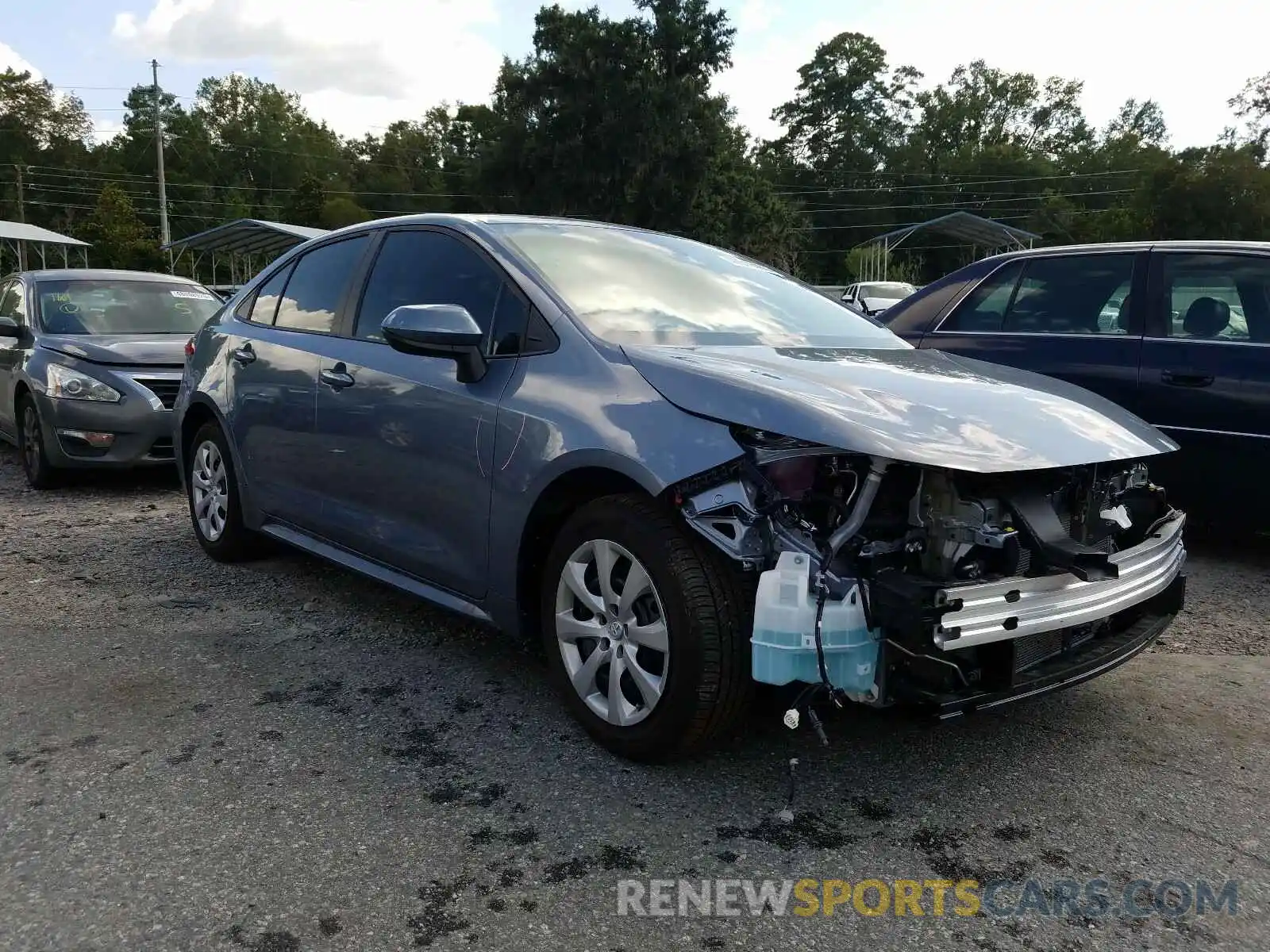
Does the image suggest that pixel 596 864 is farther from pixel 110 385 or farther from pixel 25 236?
pixel 25 236

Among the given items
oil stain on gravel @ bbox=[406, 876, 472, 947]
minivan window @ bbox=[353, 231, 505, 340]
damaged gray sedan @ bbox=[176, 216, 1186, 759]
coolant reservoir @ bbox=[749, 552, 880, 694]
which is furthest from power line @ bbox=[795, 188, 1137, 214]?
oil stain on gravel @ bbox=[406, 876, 472, 947]

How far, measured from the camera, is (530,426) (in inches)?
123

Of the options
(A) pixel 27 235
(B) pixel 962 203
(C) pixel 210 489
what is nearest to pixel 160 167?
(A) pixel 27 235

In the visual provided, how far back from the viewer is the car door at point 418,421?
11.0ft

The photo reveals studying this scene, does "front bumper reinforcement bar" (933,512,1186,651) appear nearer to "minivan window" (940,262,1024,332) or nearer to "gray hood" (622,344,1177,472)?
"gray hood" (622,344,1177,472)

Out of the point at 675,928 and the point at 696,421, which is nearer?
the point at 675,928

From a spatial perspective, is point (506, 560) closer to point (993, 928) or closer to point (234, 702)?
point (234, 702)

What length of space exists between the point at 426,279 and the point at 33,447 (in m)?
4.93

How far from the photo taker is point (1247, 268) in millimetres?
5098

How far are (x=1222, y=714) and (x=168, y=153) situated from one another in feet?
283

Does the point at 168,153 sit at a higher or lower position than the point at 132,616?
higher

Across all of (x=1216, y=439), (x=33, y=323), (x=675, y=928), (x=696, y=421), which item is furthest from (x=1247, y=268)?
(x=33, y=323)

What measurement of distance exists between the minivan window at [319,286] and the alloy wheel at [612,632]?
6.01 feet

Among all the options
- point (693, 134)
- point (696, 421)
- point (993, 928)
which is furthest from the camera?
point (693, 134)
